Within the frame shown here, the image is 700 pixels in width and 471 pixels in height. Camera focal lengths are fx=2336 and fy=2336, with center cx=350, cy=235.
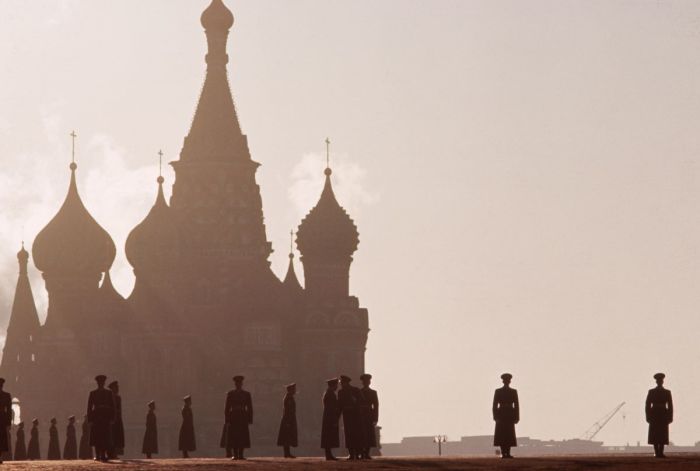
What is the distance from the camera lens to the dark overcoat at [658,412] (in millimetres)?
48062

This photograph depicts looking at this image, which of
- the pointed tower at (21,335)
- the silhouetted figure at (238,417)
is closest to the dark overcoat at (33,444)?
the silhouetted figure at (238,417)

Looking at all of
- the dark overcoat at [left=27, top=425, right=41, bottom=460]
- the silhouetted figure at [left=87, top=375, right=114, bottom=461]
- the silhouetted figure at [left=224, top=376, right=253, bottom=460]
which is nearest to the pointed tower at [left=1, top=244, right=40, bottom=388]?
the dark overcoat at [left=27, top=425, right=41, bottom=460]

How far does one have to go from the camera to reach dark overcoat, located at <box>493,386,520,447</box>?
160 ft

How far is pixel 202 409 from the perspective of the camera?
467 feet

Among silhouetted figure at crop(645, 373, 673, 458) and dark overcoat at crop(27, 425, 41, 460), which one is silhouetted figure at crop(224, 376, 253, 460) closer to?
silhouetted figure at crop(645, 373, 673, 458)

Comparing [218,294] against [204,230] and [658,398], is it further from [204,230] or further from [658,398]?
[658,398]

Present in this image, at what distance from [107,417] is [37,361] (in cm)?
10002

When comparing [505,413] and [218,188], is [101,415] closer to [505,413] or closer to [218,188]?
[505,413]

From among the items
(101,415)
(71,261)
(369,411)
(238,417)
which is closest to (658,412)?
(369,411)

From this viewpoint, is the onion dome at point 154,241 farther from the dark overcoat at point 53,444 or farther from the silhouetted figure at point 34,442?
the dark overcoat at point 53,444

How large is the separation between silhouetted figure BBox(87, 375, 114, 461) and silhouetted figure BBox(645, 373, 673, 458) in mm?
11306

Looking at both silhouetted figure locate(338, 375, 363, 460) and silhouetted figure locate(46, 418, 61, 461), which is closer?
silhouetted figure locate(338, 375, 363, 460)

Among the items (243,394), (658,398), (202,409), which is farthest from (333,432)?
(202,409)

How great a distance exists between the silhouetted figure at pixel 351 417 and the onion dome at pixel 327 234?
9774 cm
